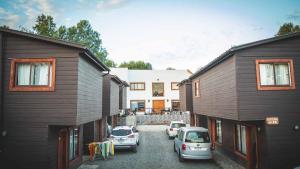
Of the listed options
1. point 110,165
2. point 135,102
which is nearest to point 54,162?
point 110,165

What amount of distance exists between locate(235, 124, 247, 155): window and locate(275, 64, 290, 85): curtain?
10.5 ft

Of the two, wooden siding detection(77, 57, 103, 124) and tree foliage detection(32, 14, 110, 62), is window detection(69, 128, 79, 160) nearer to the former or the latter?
wooden siding detection(77, 57, 103, 124)

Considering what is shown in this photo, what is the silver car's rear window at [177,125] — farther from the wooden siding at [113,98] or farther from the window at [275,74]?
the window at [275,74]

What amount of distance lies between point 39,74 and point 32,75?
0.31m

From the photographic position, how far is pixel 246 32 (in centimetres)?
1909

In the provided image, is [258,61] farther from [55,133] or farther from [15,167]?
[15,167]

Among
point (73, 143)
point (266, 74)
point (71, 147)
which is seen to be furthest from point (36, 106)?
point (266, 74)

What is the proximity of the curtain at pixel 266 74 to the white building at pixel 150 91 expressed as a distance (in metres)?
33.1

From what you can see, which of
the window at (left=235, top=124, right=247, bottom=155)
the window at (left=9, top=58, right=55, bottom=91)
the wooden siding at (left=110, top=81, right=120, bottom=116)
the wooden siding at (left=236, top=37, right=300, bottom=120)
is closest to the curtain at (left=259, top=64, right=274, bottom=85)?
the wooden siding at (left=236, top=37, right=300, bottom=120)

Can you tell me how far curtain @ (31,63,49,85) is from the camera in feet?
30.1

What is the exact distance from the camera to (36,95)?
910cm

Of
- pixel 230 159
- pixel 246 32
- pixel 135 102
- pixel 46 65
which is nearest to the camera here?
pixel 46 65

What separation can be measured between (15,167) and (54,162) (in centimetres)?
149

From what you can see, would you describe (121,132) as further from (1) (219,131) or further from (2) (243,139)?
(2) (243,139)
